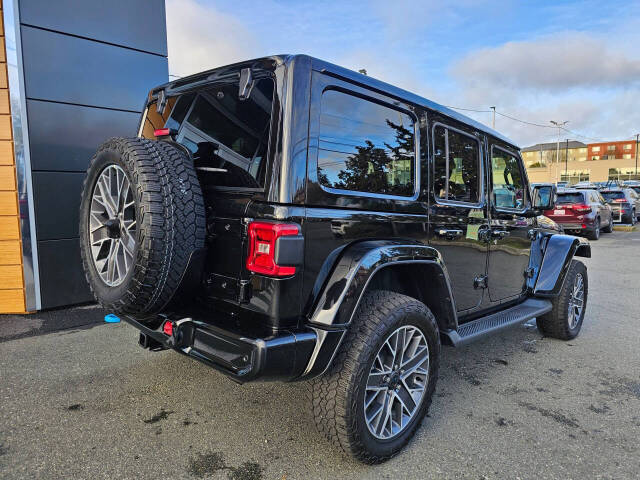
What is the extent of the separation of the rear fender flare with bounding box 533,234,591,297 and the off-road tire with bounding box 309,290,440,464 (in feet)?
7.96

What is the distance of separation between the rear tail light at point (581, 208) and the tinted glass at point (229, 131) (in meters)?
13.3

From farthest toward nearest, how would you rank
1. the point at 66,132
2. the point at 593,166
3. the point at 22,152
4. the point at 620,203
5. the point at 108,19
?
the point at 593,166
the point at 620,203
the point at 108,19
the point at 66,132
the point at 22,152

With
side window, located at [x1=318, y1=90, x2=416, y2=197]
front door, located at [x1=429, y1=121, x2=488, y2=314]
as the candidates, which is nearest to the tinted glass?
side window, located at [x1=318, y1=90, x2=416, y2=197]

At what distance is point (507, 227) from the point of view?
3.84 metres

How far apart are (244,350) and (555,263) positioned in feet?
11.6

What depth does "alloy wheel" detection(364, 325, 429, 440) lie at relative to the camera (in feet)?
7.84

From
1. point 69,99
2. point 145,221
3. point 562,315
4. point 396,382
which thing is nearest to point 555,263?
point 562,315

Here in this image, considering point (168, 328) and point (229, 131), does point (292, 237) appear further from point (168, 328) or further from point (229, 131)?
point (168, 328)

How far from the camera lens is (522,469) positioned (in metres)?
2.37

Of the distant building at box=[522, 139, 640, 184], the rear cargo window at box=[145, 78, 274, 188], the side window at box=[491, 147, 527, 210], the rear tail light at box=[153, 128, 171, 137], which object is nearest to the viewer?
the rear cargo window at box=[145, 78, 274, 188]

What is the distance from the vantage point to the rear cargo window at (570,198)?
13180 millimetres

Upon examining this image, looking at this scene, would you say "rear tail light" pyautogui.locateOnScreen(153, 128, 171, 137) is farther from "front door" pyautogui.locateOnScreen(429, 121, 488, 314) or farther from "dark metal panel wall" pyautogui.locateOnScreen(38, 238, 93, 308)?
"dark metal panel wall" pyautogui.locateOnScreen(38, 238, 93, 308)

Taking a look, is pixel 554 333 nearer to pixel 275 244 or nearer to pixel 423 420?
pixel 423 420

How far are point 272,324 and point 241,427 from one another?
105 cm
